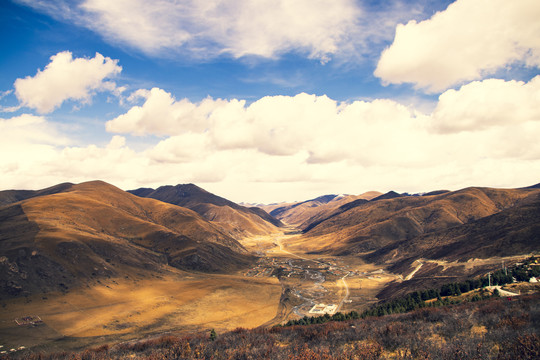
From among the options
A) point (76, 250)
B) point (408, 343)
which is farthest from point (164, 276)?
point (408, 343)

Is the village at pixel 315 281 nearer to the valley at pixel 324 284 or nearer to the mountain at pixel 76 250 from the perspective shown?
the valley at pixel 324 284

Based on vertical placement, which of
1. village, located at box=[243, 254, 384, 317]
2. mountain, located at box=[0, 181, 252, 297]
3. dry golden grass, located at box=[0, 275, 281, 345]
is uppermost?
mountain, located at box=[0, 181, 252, 297]

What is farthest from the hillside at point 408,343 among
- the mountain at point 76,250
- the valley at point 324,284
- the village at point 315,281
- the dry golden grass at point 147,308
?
the mountain at point 76,250

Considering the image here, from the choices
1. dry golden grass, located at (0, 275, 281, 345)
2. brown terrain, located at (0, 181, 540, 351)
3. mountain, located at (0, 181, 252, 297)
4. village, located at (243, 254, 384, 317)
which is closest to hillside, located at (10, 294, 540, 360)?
brown terrain, located at (0, 181, 540, 351)

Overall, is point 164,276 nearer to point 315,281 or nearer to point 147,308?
point 147,308

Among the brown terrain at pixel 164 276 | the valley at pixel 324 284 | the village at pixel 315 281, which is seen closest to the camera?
the brown terrain at pixel 164 276

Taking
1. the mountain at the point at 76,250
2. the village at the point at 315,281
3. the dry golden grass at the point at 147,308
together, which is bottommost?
the village at the point at 315,281

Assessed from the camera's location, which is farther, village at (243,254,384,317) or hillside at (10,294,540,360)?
village at (243,254,384,317)

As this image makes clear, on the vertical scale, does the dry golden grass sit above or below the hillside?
below

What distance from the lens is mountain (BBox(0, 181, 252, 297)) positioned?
106 metres

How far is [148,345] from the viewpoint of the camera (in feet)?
104

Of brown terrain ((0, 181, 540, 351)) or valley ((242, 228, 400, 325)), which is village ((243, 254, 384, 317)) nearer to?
valley ((242, 228, 400, 325))

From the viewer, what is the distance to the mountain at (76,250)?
346 feet

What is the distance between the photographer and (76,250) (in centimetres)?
12738
